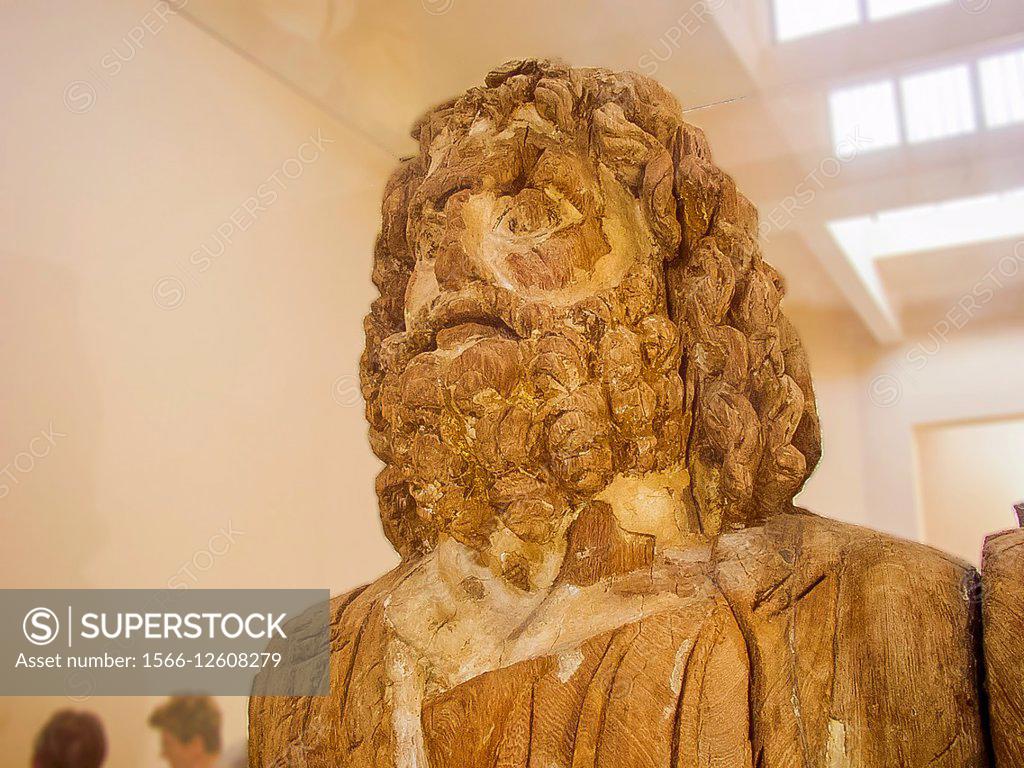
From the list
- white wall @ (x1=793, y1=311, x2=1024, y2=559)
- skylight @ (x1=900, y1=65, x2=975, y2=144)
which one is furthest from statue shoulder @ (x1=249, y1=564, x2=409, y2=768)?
skylight @ (x1=900, y1=65, x2=975, y2=144)

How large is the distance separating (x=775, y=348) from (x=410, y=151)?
75.6 inches

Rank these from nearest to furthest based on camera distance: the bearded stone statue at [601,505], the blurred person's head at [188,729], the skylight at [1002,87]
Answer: the bearded stone statue at [601,505] < the skylight at [1002,87] < the blurred person's head at [188,729]

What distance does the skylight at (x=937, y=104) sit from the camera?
2.93m

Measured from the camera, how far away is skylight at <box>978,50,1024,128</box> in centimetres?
287

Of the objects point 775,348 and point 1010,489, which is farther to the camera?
point 1010,489

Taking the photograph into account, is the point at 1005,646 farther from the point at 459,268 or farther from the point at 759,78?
the point at 759,78

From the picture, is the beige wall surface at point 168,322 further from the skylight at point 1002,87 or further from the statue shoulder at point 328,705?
the skylight at point 1002,87

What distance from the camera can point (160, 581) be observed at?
334 centimetres

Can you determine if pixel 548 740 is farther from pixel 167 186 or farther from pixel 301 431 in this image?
pixel 167 186

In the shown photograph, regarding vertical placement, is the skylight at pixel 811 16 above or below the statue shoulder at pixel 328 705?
above

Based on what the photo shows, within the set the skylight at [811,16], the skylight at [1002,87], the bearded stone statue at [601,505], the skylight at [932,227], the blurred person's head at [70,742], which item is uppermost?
the skylight at [811,16]

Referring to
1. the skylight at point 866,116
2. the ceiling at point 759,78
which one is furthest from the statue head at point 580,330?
the skylight at point 866,116

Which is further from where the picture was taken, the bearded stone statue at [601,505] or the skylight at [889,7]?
the skylight at [889,7]

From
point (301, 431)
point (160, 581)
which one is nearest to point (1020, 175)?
point (301, 431)
